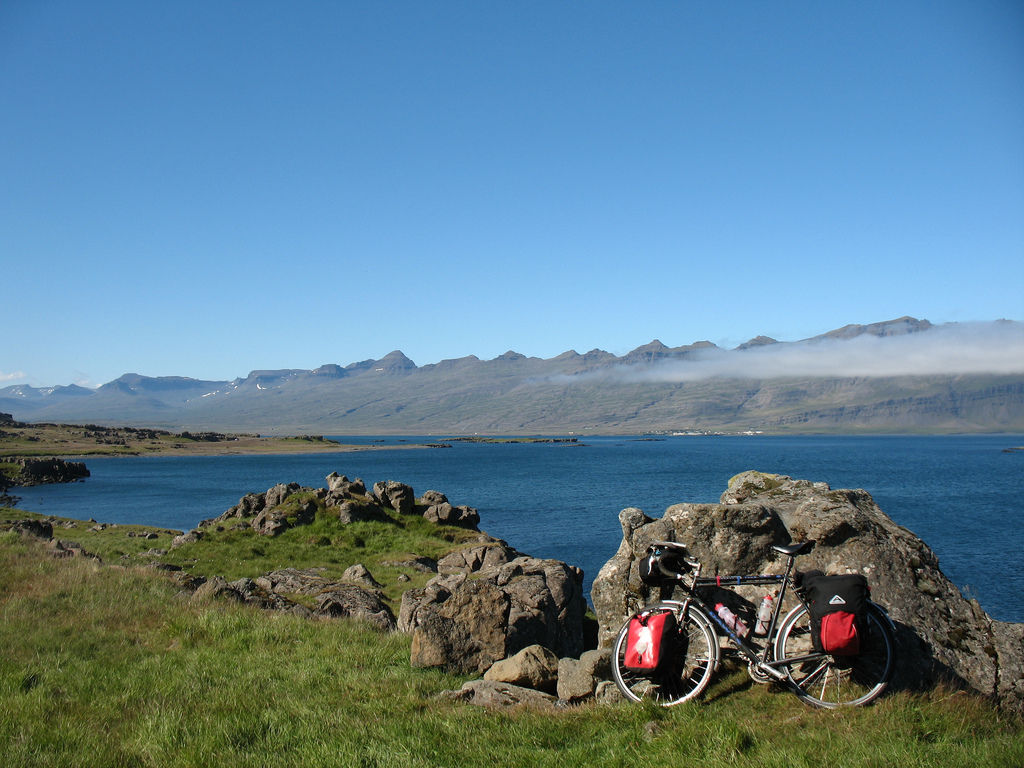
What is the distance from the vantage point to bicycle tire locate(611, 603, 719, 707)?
7.21 m

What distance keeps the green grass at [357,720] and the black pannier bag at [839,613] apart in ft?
2.24

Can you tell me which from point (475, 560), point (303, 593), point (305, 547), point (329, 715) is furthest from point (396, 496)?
point (329, 715)

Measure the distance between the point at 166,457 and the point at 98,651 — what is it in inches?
7539

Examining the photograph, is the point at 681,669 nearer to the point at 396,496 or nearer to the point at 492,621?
the point at 492,621

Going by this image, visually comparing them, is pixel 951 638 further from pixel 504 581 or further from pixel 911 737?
pixel 504 581

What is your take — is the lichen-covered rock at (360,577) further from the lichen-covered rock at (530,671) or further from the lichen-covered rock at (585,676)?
the lichen-covered rock at (585,676)

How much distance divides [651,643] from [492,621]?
5.96 metres

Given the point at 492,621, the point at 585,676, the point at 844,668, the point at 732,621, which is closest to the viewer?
the point at 844,668

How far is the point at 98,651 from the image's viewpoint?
34.9 feet

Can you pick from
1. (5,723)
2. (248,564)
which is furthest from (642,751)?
(248,564)

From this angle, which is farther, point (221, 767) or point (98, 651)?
point (98, 651)

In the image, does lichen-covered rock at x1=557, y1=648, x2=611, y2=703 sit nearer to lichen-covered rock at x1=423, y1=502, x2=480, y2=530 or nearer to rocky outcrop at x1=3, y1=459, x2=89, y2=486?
lichen-covered rock at x1=423, y1=502, x2=480, y2=530

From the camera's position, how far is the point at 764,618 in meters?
7.45

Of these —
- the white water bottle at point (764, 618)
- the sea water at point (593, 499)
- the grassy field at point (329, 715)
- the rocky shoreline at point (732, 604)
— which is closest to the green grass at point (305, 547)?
the sea water at point (593, 499)
